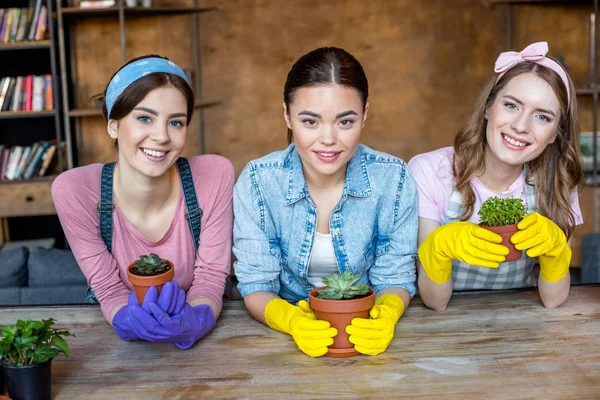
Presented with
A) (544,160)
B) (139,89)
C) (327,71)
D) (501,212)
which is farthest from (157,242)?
(544,160)

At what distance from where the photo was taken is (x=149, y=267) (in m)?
1.54

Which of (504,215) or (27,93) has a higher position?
(27,93)

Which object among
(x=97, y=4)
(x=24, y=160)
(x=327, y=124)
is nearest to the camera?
(x=327, y=124)

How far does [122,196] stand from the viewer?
75.1 inches

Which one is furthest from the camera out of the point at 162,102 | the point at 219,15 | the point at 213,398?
the point at 219,15

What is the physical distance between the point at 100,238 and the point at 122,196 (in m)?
0.13

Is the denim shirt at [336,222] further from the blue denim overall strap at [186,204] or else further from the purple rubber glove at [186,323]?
the purple rubber glove at [186,323]

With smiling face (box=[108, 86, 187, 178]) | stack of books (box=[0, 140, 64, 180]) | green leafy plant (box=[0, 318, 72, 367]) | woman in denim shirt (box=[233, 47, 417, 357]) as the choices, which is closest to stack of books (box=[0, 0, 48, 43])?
stack of books (box=[0, 140, 64, 180])

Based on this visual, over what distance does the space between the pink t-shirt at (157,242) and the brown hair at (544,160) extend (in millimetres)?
666

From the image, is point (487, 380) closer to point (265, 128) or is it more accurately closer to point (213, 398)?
point (213, 398)

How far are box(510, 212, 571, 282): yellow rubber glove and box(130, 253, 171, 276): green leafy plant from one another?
786 mm

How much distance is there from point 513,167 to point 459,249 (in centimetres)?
50

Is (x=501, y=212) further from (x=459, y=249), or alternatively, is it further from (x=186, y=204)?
(x=186, y=204)

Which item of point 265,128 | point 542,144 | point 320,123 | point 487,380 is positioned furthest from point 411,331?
point 265,128
